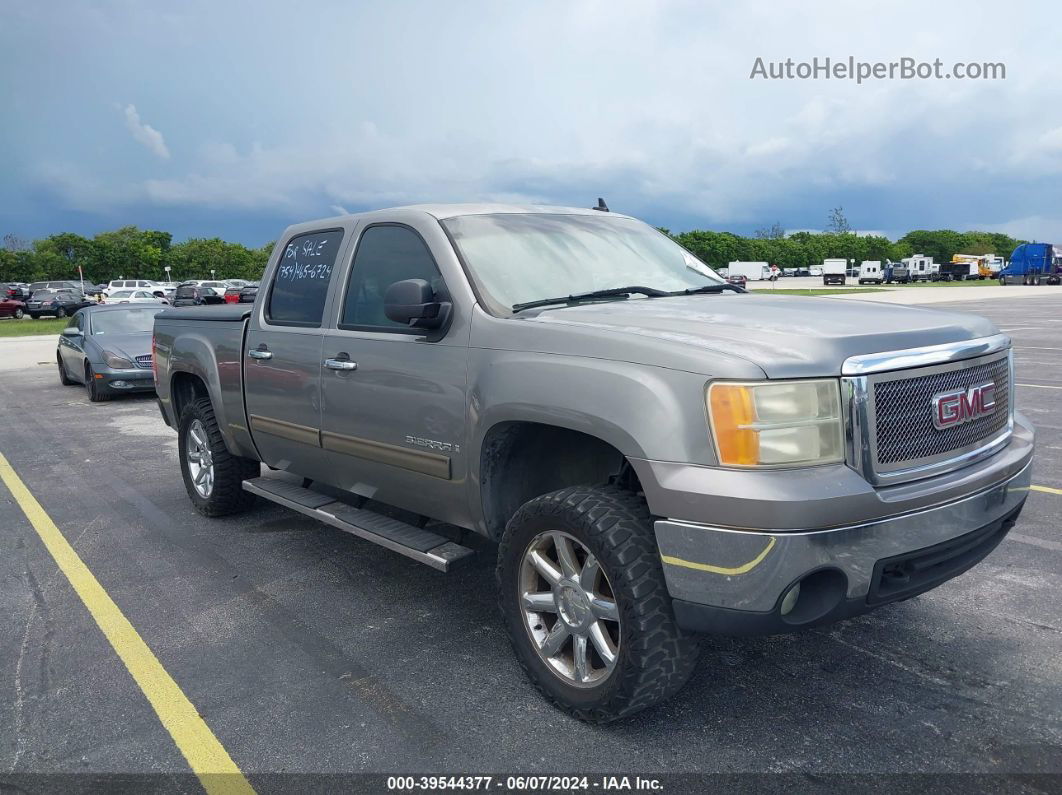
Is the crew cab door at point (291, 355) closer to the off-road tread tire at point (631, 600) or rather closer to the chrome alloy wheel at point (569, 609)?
the chrome alloy wheel at point (569, 609)

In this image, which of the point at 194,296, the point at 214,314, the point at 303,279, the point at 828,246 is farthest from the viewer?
the point at 828,246

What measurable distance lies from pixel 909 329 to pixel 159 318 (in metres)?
5.45

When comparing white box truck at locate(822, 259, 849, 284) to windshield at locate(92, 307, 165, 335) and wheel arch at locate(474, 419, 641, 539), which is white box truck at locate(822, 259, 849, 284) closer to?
windshield at locate(92, 307, 165, 335)

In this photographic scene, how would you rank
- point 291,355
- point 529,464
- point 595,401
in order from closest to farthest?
point 595,401 → point 529,464 → point 291,355

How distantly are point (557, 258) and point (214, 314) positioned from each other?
2.79 metres

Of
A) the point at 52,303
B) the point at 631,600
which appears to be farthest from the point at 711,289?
the point at 52,303

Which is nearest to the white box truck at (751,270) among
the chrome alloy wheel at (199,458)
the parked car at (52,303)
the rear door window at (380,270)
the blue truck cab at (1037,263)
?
the blue truck cab at (1037,263)

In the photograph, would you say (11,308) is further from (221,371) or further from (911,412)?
(911,412)

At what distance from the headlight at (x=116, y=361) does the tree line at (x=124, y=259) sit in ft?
286

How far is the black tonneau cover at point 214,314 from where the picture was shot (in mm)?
5485

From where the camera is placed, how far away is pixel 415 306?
139 inches

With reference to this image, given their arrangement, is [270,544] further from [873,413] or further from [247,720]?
[873,413]

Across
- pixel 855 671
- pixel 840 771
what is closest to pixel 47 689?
pixel 840 771

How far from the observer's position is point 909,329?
301 centimetres
